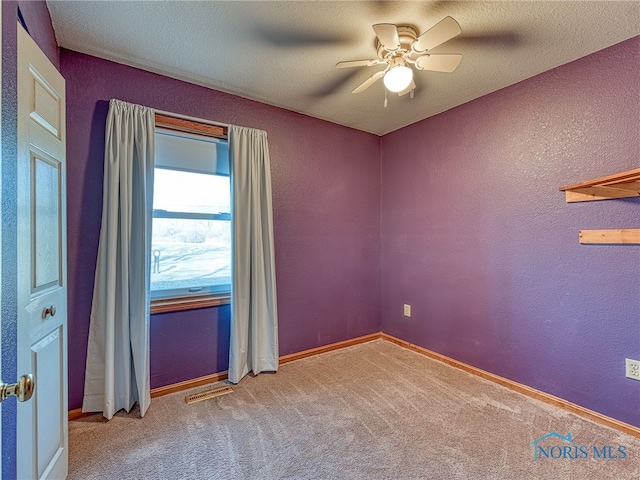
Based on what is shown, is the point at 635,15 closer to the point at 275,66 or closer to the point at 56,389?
the point at 275,66

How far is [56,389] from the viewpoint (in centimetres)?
147

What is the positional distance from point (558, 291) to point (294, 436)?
199 centimetres

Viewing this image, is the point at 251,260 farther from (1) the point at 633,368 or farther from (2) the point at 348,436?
(1) the point at 633,368

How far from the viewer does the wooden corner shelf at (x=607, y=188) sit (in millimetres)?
1552

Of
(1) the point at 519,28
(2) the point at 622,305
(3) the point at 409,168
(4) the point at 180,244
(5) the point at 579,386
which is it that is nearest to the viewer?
(1) the point at 519,28

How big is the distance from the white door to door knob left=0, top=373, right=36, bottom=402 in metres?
0.37

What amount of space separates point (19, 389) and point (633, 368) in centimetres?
285

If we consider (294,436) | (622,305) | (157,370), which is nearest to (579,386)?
(622,305)

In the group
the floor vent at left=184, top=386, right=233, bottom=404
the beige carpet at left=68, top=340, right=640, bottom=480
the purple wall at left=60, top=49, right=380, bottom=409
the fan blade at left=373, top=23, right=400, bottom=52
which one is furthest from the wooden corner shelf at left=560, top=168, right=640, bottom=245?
the floor vent at left=184, top=386, right=233, bottom=404

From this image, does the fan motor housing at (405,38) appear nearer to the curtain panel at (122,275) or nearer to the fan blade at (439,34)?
the fan blade at (439,34)

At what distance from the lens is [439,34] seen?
1.58 meters

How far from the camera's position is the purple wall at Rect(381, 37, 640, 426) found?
1938 mm

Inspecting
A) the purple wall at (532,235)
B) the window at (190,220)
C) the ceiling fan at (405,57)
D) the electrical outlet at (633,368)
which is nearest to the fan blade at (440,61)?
the ceiling fan at (405,57)

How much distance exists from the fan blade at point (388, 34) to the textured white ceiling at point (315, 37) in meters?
0.16
